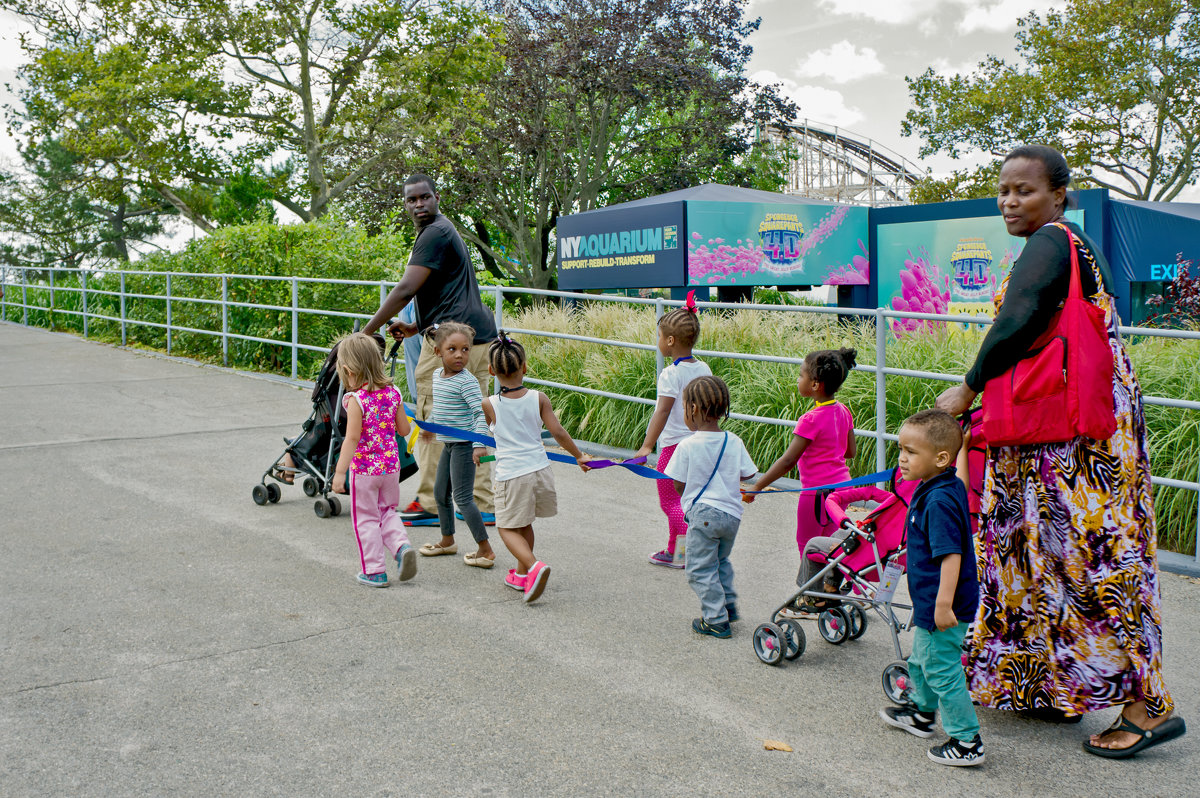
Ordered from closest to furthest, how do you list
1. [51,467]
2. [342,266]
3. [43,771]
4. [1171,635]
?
[43,771], [1171,635], [51,467], [342,266]

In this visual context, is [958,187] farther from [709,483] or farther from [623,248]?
[709,483]

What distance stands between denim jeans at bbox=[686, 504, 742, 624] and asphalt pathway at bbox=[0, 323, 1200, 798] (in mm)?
157

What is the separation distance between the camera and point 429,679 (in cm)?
418

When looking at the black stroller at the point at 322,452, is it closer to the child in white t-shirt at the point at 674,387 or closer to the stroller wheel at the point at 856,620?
the child in white t-shirt at the point at 674,387

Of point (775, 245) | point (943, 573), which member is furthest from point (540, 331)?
point (775, 245)

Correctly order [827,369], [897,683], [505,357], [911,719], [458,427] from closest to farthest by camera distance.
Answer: [911,719] → [897,683] → [827,369] → [505,357] → [458,427]

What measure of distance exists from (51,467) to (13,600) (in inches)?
141

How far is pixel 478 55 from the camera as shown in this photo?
29.9 m

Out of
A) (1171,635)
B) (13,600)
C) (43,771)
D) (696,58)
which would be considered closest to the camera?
(43,771)

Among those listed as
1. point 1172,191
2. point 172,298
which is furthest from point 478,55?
point 1172,191

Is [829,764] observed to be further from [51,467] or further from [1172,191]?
[1172,191]

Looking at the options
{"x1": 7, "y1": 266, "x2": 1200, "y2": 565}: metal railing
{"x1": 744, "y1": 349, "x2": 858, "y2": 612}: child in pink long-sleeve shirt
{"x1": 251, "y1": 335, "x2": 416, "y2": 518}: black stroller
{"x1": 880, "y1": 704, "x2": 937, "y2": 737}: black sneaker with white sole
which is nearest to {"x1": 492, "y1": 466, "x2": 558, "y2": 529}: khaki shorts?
{"x1": 744, "y1": 349, "x2": 858, "y2": 612}: child in pink long-sleeve shirt

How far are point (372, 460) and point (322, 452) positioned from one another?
5.86 ft

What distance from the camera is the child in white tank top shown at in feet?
17.0
